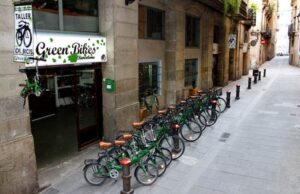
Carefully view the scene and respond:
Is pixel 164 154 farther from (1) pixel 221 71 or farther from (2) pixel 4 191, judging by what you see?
(1) pixel 221 71

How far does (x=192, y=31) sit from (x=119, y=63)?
8888mm

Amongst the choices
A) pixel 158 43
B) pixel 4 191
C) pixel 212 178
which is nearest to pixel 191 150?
pixel 212 178

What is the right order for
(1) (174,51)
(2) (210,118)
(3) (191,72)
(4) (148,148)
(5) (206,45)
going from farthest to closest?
(5) (206,45), (3) (191,72), (1) (174,51), (2) (210,118), (4) (148,148)

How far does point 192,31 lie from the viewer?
17.1 metres

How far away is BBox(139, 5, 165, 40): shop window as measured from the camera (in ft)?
39.8

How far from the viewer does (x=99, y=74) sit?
31.0 feet

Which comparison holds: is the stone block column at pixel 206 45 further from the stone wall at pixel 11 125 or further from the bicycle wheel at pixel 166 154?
the stone wall at pixel 11 125

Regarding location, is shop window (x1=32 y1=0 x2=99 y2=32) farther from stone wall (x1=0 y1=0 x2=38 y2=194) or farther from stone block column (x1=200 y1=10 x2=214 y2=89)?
stone block column (x1=200 y1=10 x2=214 y2=89)

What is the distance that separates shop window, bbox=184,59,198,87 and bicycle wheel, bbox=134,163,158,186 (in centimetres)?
995

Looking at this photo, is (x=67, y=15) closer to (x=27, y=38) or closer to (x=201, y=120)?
(x=27, y=38)

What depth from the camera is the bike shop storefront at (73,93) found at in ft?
24.3

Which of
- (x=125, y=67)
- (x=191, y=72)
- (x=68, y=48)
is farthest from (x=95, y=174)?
(x=191, y=72)

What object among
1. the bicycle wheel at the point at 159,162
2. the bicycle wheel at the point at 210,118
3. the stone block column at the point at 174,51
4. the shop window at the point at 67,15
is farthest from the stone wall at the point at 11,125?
the stone block column at the point at 174,51

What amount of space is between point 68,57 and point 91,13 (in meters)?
2.06
